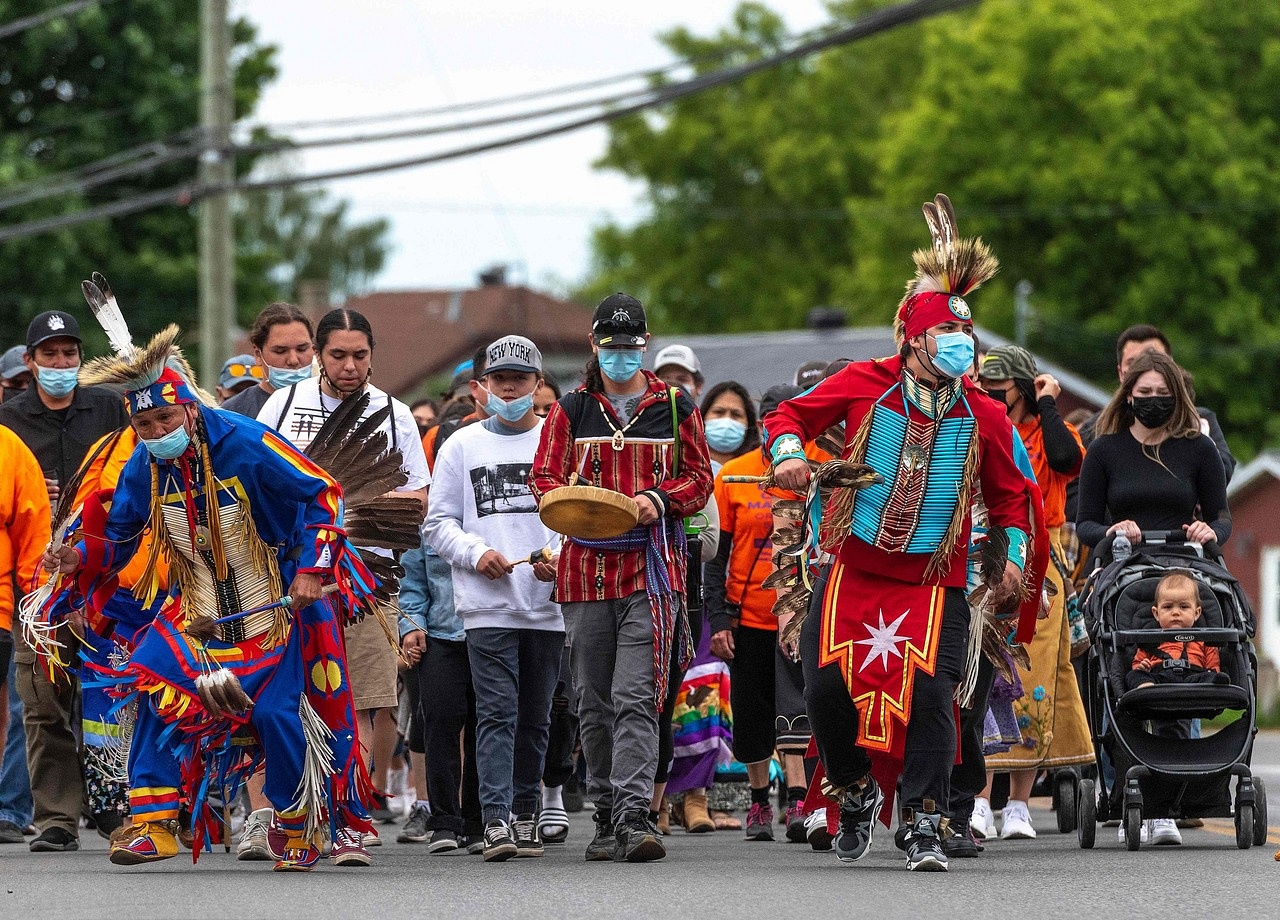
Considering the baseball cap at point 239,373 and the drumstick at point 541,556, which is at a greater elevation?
the baseball cap at point 239,373

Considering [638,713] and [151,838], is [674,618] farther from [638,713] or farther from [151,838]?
[151,838]

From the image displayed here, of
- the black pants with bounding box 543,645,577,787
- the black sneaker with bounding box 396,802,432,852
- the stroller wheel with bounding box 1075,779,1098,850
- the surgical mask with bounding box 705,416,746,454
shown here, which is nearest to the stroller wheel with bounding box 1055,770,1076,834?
the stroller wheel with bounding box 1075,779,1098,850

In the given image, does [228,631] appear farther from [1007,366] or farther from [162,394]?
[1007,366]

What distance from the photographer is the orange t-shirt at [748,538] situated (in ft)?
41.7

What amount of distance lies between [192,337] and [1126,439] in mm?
28558

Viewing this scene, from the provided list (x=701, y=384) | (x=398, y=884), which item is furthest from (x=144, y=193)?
(x=398, y=884)

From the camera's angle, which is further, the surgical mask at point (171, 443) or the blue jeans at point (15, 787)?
the blue jeans at point (15, 787)

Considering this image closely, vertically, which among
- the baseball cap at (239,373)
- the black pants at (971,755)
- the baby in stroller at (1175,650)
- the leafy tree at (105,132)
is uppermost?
the leafy tree at (105,132)

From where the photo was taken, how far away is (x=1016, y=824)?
483 inches

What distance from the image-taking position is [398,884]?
9.54 meters

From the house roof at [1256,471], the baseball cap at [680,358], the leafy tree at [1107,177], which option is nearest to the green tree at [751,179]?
the leafy tree at [1107,177]

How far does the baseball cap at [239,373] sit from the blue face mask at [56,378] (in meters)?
1.56

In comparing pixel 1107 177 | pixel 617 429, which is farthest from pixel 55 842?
pixel 1107 177

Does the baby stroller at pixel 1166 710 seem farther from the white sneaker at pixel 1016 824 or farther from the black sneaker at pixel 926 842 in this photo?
the black sneaker at pixel 926 842
